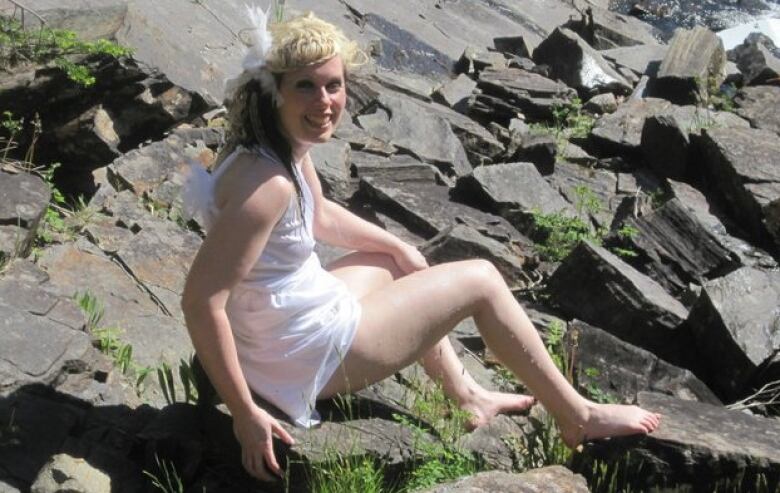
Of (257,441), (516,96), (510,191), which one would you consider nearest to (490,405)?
(257,441)

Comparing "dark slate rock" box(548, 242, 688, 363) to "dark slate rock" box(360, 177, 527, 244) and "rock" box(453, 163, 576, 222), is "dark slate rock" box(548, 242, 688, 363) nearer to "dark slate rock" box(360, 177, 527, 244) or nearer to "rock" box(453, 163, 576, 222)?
"dark slate rock" box(360, 177, 527, 244)

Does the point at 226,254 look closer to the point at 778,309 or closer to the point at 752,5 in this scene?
the point at 778,309

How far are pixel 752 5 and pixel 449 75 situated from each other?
648cm

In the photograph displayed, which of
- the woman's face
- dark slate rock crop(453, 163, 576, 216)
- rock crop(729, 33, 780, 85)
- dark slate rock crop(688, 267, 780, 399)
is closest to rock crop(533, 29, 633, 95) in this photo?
rock crop(729, 33, 780, 85)

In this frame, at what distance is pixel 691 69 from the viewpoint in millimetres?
10227

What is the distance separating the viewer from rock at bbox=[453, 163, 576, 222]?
7.18 meters

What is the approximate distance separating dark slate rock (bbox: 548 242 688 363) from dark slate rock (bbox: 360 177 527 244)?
80 cm

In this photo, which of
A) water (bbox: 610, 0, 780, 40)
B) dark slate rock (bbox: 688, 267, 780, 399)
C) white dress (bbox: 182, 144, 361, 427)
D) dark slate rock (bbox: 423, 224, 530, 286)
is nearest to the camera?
white dress (bbox: 182, 144, 361, 427)

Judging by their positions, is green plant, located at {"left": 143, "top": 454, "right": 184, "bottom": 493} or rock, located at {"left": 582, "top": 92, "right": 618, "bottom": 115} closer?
green plant, located at {"left": 143, "top": 454, "right": 184, "bottom": 493}

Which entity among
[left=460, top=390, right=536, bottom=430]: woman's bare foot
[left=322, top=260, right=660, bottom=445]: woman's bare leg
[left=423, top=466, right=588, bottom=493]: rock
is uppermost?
Answer: [left=322, top=260, right=660, bottom=445]: woman's bare leg

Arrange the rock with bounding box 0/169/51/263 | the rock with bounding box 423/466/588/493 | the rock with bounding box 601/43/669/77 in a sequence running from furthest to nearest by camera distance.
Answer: the rock with bounding box 601/43/669/77
the rock with bounding box 0/169/51/263
the rock with bounding box 423/466/588/493

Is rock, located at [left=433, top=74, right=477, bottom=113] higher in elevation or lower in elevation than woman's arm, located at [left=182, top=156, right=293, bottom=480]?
lower

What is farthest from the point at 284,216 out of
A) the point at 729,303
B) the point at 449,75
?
the point at 449,75

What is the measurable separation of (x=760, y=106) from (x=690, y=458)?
6.18 m
